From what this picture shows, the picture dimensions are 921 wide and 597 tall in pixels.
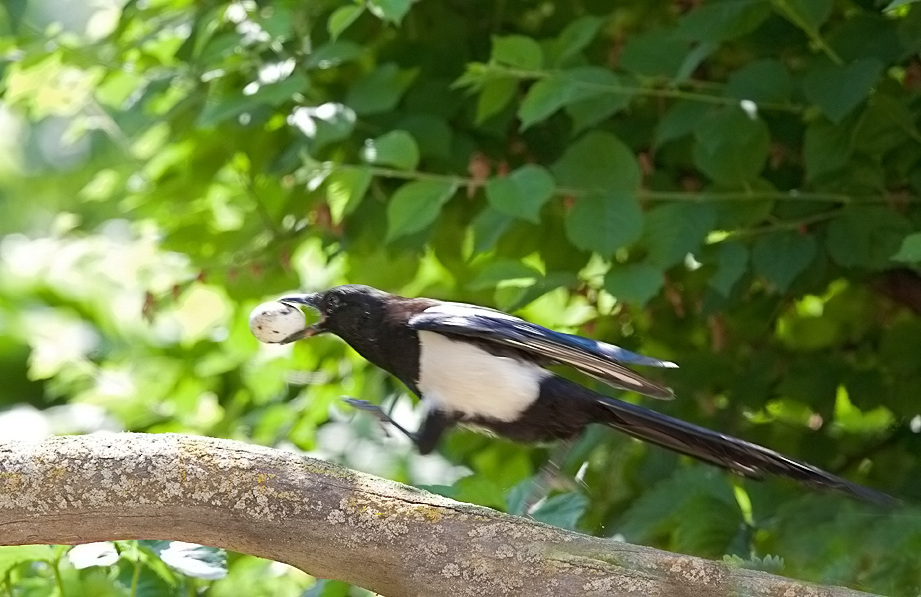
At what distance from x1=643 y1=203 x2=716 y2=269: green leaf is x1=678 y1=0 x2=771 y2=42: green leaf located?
35 centimetres

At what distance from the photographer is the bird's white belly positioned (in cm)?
189

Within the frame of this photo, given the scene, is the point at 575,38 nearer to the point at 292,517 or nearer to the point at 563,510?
the point at 563,510

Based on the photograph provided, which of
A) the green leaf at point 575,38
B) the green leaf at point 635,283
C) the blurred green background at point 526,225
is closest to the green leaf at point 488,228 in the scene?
the blurred green background at point 526,225

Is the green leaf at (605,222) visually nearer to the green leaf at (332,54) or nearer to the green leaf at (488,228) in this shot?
the green leaf at (488,228)

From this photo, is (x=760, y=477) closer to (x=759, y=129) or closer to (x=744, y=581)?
(x=744, y=581)

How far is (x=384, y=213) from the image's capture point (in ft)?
8.38

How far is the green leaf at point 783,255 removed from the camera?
87.2 inches

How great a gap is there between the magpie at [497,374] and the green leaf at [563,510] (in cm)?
12

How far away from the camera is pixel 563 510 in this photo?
6.23 feet

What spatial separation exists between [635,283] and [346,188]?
63cm

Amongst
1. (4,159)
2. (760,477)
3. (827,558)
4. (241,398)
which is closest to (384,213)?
(241,398)

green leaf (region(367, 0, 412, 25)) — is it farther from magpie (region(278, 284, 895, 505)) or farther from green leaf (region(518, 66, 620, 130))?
magpie (region(278, 284, 895, 505))

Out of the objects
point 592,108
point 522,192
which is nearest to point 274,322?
point 522,192

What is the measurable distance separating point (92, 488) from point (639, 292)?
106 cm
